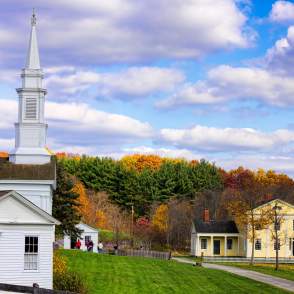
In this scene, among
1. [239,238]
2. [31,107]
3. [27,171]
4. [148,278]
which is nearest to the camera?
[27,171]

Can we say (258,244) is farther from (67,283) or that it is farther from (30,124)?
(67,283)

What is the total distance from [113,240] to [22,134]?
150ft

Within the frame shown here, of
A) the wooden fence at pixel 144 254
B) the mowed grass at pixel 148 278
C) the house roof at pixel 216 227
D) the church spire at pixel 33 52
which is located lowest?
the mowed grass at pixel 148 278

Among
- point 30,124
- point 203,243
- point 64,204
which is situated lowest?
point 203,243

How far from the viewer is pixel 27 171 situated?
4262cm

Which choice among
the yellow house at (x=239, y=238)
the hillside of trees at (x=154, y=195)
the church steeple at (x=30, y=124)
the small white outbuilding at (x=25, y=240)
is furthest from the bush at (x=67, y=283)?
the hillside of trees at (x=154, y=195)

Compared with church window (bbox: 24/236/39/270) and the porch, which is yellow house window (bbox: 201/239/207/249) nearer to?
the porch

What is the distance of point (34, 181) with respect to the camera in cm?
4212

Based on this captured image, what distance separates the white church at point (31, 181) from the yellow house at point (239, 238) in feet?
140

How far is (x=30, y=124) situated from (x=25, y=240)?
11.3 metres

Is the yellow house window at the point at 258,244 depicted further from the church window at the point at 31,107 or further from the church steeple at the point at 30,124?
the church window at the point at 31,107

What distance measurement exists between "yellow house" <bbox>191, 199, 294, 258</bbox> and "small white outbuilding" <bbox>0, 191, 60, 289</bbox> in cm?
5032

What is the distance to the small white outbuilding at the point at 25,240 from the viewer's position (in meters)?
33.1

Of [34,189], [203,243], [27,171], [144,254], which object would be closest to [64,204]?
[27,171]
